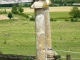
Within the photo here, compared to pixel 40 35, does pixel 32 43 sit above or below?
below

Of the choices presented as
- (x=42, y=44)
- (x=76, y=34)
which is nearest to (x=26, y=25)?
(x=76, y=34)

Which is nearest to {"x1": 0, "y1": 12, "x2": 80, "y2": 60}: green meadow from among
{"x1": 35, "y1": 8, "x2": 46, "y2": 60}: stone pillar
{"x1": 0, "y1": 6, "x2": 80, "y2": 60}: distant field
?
{"x1": 0, "y1": 6, "x2": 80, "y2": 60}: distant field

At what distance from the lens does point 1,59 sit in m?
23.4

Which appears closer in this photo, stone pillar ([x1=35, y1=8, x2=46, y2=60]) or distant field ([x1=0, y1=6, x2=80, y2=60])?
stone pillar ([x1=35, y1=8, x2=46, y2=60])

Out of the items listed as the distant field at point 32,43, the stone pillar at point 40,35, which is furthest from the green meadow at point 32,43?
the stone pillar at point 40,35

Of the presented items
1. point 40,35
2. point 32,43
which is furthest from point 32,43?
point 40,35

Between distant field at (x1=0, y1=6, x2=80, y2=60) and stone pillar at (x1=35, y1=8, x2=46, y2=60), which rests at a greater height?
stone pillar at (x1=35, y1=8, x2=46, y2=60)

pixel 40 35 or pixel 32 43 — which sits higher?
pixel 40 35

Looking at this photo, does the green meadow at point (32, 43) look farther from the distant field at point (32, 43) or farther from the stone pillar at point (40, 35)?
the stone pillar at point (40, 35)

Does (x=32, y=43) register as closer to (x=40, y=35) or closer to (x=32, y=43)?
(x=32, y=43)

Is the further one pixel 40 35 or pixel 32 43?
pixel 32 43

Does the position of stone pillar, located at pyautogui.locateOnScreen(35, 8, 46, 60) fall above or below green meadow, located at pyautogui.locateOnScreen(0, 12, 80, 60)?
above

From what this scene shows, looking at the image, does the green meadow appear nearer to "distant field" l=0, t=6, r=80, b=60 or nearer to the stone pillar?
"distant field" l=0, t=6, r=80, b=60

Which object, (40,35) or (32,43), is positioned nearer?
(40,35)
